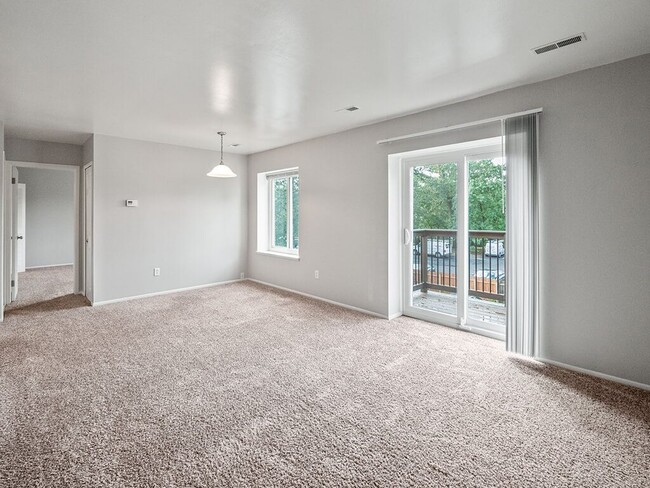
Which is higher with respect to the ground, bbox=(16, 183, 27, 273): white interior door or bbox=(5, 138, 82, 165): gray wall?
bbox=(5, 138, 82, 165): gray wall

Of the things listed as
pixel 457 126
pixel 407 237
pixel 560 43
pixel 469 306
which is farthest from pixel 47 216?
pixel 560 43

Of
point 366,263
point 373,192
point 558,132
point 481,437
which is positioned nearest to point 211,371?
point 481,437

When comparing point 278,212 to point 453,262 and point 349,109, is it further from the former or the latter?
point 453,262

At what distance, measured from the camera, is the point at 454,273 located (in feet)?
13.9

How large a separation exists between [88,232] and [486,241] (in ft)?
18.7

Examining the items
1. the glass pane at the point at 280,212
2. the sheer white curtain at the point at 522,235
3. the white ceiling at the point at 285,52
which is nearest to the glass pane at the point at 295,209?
the glass pane at the point at 280,212

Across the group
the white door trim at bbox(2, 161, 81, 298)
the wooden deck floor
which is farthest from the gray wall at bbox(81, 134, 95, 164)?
the wooden deck floor

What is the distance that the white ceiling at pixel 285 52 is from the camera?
2.09 meters

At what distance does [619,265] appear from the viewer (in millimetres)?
2768

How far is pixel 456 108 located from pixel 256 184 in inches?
161

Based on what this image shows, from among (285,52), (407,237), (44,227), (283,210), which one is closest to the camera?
(285,52)

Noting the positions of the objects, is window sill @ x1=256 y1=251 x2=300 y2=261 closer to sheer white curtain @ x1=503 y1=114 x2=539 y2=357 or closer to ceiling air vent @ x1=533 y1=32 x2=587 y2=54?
sheer white curtain @ x1=503 y1=114 x2=539 y2=357

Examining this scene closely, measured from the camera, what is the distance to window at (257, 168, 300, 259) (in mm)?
6402

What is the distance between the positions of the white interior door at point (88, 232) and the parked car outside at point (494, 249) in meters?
5.48
